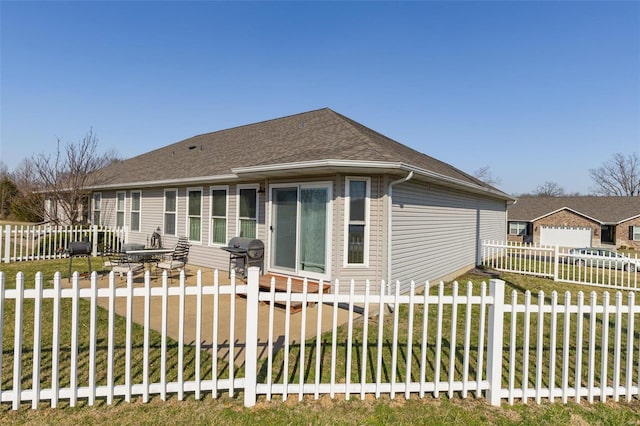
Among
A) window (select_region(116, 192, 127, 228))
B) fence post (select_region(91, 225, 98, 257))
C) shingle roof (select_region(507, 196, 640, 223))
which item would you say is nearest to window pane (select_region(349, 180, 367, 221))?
fence post (select_region(91, 225, 98, 257))

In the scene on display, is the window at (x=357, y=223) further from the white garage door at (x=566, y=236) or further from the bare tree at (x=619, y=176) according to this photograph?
the bare tree at (x=619, y=176)

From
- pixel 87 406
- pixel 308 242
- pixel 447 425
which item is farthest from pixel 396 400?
pixel 308 242

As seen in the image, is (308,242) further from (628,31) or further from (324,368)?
(628,31)

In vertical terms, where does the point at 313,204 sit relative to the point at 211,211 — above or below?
above

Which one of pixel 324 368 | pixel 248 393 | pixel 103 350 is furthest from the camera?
pixel 103 350

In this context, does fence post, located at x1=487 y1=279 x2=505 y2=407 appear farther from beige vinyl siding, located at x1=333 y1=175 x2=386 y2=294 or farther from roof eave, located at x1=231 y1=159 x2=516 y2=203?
beige vinyl siding, located at x1=333 y1=175 x2=386 y2=294

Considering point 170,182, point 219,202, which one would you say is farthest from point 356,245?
point 170,182

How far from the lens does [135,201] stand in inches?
492

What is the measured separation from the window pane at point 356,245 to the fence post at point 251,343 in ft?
11.8

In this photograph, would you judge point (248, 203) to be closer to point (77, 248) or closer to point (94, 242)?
point (77, 248)

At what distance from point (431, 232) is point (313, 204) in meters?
3.75

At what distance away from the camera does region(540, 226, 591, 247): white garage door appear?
104ft

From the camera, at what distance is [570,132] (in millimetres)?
18047

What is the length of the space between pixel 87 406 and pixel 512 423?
3.91 m
